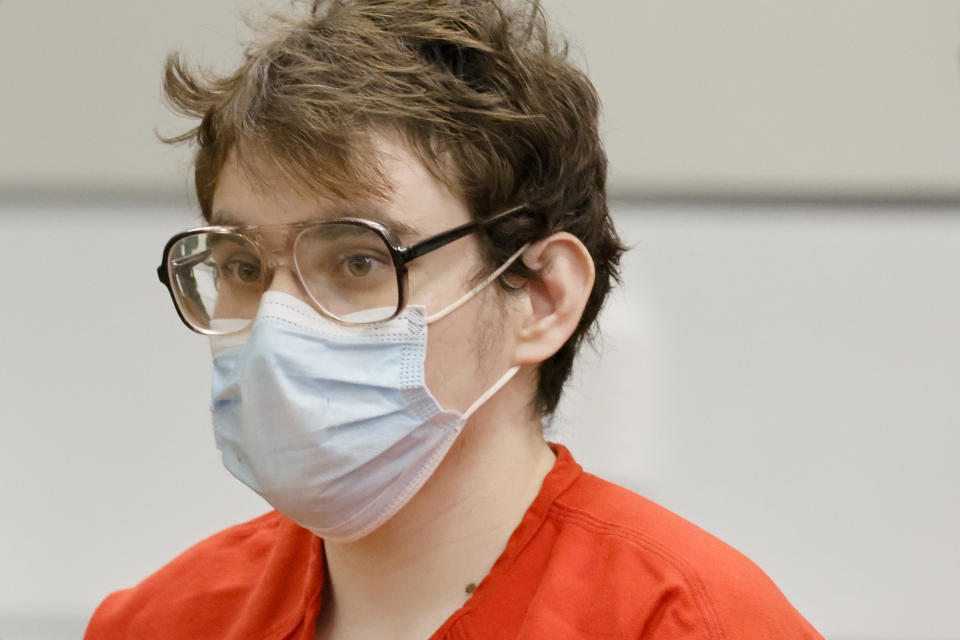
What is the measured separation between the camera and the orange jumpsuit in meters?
0.87

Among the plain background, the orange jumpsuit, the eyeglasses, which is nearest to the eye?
the eyeglasses

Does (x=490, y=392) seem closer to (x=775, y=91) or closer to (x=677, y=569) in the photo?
(x=677, y=569)

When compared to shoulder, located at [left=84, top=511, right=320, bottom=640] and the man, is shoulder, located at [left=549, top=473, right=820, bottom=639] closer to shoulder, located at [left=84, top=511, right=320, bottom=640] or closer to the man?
the man

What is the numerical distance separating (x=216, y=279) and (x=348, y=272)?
22cm

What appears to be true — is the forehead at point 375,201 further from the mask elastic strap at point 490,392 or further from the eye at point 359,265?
the mask elastic strap at point 490,392

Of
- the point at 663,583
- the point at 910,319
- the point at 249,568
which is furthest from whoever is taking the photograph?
the point at 910,319

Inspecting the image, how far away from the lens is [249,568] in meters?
1.17

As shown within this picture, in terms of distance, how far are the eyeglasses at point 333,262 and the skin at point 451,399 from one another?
15 millimetres

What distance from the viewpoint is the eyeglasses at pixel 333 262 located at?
0.90 meters

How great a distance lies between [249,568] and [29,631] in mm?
833

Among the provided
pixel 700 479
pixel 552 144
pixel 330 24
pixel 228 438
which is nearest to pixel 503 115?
pixel 552 144

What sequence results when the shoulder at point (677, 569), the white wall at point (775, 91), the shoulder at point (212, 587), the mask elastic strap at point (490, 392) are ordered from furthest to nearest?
1. the white wall at point (775, 91)
2. the shoulder at point (212, 587)
3. the mask elastic strap at point (490, 392)
4. the shoulder at point (677, 569)

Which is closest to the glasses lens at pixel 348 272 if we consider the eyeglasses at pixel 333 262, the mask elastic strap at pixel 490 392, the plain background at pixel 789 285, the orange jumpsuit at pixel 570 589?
the eyeglasses at pixel 333 262

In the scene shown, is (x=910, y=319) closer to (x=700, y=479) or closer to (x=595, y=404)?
(x=700, y=479)
